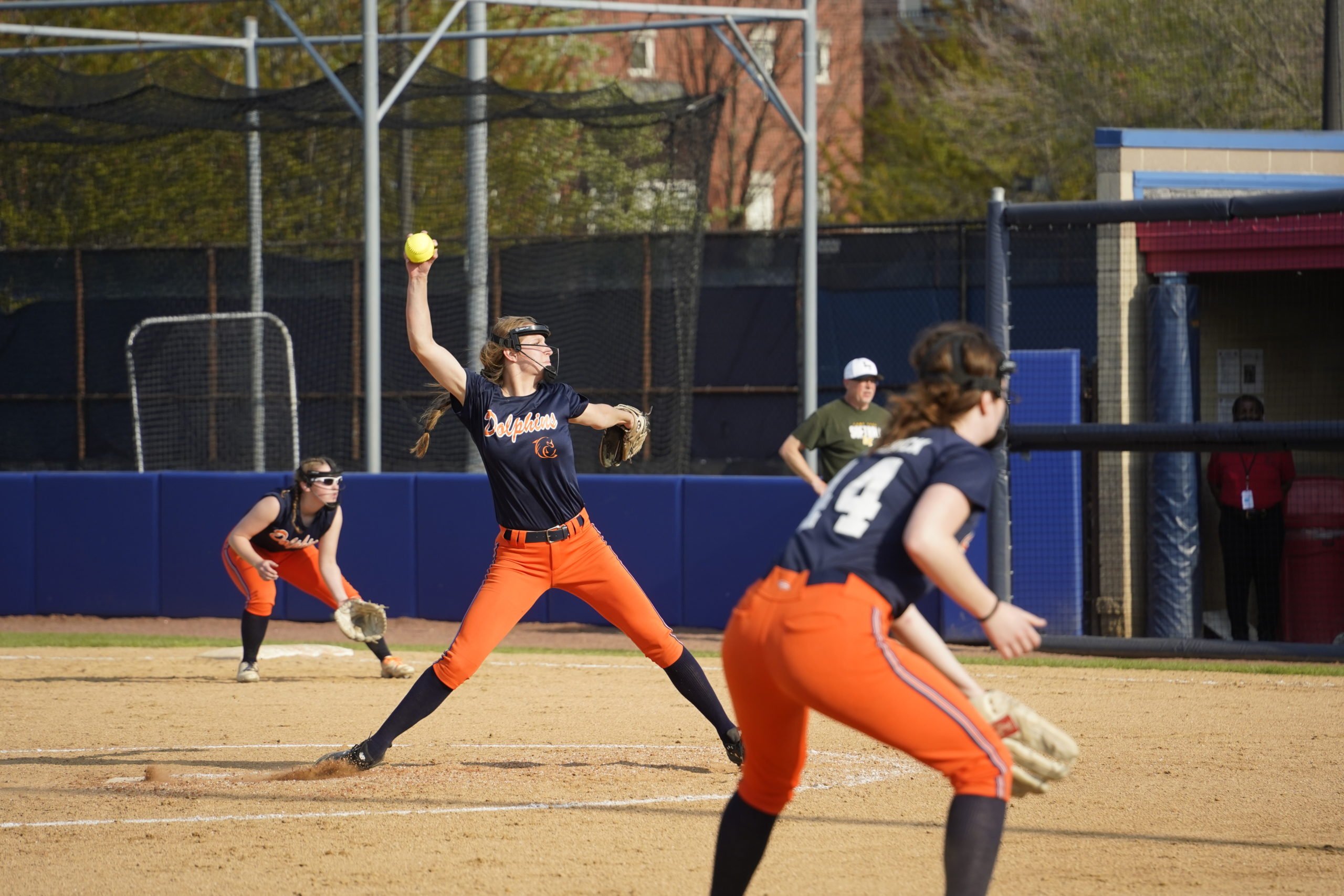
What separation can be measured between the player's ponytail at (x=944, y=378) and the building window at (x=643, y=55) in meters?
27.4

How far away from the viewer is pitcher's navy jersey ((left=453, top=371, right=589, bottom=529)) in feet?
21.4

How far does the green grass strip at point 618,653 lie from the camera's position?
10570 mm

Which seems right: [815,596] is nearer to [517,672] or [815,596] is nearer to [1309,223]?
[517,672]

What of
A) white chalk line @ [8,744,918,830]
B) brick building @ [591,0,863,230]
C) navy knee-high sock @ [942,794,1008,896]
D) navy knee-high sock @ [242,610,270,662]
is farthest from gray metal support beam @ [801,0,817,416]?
brick building @ [591,0,863,230]

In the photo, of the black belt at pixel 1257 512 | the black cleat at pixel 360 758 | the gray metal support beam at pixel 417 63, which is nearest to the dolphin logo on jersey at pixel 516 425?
the black cleat at pixel 360 758

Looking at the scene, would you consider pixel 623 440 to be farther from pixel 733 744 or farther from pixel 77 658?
pixel 77 658

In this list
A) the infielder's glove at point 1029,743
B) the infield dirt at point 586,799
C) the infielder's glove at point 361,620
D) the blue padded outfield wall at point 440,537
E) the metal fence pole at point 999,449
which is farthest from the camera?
the blue padded outfield wall at point 440,537

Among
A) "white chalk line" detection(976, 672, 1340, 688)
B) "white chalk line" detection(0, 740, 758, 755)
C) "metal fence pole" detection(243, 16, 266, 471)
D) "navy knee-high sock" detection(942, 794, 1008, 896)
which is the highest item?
"metal fence pole" detection(243, 16, 266, 471)

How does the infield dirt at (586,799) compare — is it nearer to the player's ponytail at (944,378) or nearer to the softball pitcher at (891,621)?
the softball pitcher at (891,621)

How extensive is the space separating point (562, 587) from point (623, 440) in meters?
0.76

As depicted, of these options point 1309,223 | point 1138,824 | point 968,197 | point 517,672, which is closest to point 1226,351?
point 1309,223

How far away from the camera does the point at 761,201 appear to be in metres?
34.8

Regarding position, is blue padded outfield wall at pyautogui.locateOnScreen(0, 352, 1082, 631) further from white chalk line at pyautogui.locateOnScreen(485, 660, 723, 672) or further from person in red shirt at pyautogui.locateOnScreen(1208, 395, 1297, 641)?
white chalk line at pyautogui.locateOnScreen(485, 660, 723, 672)

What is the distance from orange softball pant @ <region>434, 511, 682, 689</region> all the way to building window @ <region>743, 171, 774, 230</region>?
24512 millimetres
